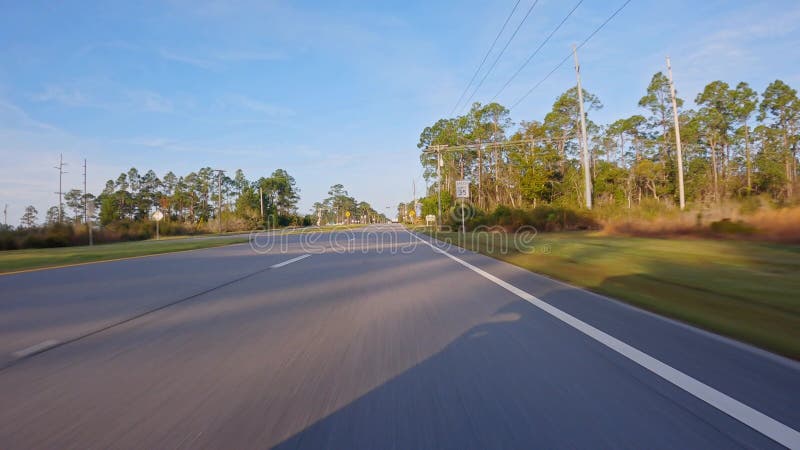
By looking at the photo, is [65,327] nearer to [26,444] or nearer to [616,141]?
[26,444]

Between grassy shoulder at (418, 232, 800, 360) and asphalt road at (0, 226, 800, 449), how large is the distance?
445 millimetres

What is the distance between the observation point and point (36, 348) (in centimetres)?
472

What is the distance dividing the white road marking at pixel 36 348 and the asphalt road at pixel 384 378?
0.07ft

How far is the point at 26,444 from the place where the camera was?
2615mm

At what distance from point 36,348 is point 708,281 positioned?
937 cm

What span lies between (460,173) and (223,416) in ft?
250

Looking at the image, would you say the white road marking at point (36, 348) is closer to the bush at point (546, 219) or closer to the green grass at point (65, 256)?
the green grass at point (65, 256)

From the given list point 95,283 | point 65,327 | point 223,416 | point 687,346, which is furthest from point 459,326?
point 95,283

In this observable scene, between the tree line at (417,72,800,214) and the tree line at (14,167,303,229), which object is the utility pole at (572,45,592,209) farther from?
the tree line at (14,167,303,229)

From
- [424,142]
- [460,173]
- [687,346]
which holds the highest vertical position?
[424,142]

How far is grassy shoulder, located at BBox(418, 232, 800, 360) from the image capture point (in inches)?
197

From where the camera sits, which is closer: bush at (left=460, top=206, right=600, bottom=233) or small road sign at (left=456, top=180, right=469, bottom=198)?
bush at (left=460, top=206, right=600, bottom=233)

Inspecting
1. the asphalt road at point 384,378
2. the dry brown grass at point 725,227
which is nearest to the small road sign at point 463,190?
the dry brown grass at point 725,227

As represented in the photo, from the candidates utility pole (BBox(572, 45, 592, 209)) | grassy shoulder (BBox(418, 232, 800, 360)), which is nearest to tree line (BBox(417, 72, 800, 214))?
utility pole (BBox(572, 45, 592, 209))
